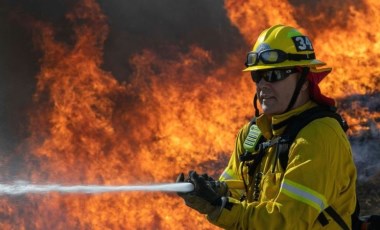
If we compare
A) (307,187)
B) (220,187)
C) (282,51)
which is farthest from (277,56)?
(220,187)

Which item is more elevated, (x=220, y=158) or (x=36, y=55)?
(x=36, y=55)

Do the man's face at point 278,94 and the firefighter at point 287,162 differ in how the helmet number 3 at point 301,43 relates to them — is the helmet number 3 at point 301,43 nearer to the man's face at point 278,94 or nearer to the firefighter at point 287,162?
the firefighter at point 287,162

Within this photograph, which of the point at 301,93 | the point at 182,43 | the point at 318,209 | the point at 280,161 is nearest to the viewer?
the point at 318,209

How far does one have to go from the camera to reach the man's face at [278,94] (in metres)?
3.01

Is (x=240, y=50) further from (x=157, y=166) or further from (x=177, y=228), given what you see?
(x=177, y=228)

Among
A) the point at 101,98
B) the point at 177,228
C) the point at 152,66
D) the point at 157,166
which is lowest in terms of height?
the point at 177,228

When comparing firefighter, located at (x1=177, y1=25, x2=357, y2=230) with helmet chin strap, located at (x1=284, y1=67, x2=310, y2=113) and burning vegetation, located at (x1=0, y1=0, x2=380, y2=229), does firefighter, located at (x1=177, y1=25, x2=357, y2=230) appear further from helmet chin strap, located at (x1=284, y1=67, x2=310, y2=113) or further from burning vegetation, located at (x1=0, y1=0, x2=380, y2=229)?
burning vegetation, located at (x1=0, y1=0, x2=380, y2=229)

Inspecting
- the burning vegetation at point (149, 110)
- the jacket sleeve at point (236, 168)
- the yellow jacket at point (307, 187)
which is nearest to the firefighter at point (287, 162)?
the yellow jacket at point (307, 187)

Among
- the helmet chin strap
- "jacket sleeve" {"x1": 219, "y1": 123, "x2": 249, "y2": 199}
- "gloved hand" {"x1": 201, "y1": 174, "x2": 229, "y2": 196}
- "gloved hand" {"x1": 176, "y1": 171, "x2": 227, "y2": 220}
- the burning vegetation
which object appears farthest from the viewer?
the burning vegetation

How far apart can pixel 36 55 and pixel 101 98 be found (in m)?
2.38

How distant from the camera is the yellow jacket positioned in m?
2.63

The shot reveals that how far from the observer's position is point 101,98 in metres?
12.7

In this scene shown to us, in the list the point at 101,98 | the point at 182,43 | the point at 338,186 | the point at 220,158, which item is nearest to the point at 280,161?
the point at 338,186

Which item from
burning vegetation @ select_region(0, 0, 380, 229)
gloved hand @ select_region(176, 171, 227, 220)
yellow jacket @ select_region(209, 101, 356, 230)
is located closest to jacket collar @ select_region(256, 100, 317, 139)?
yellow jacket @ select_region(209, 101, 356, 230)
